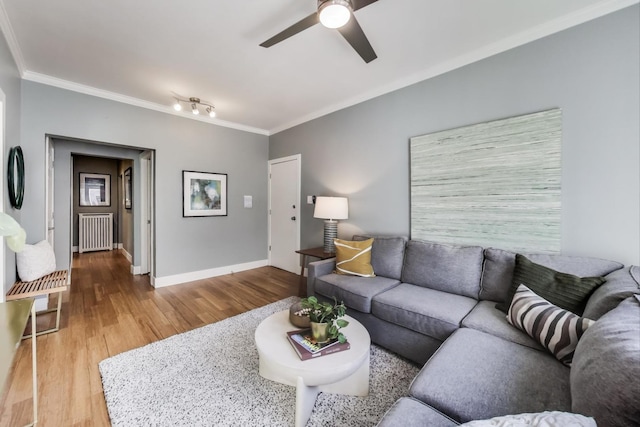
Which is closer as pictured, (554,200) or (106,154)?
(554,200)

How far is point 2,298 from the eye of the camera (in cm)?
200

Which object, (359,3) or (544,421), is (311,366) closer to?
(544,421)

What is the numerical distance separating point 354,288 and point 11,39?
140 inches

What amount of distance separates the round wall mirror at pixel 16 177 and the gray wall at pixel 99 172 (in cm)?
424

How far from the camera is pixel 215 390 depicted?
1.68m

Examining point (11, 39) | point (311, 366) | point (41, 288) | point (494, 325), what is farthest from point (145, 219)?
point (494, 325)

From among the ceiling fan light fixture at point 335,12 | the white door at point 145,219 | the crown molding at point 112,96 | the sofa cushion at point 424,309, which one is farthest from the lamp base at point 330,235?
the white door at point 145,219

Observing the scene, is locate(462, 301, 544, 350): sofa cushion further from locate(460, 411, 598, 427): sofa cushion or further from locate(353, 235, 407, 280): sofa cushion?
locate(460, 411, 598, 427): sofa cushion

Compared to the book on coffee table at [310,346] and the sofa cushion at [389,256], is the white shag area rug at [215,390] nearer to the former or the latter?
the book on coffee table at [310,346]

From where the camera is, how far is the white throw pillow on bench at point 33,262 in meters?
2.49

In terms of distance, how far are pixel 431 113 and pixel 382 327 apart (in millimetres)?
2128

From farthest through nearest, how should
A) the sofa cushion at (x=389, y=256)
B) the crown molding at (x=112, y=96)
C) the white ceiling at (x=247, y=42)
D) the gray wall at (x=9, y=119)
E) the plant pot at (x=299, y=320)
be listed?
the crown molding at (x=112, y=96), the sofa cushion at (x=389, y=256), the gray wall at (x=9, y=119), the white ceiling at (x=247, y=42), the plant pot at (x=299, y=320)

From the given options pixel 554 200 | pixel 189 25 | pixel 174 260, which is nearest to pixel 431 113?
pixel 554 200

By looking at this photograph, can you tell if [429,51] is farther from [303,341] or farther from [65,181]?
[65,181]
